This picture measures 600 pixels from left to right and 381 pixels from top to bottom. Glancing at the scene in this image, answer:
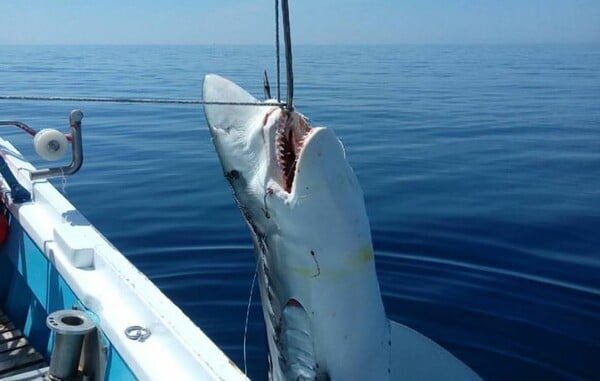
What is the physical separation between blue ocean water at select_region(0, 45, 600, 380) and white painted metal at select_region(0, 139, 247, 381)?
5.33 feet

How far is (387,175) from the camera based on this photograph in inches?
378

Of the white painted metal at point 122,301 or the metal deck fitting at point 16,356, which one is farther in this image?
the metal deck fitting at point 16,356

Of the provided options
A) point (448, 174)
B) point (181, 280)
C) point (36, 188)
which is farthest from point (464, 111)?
point (36, 188)

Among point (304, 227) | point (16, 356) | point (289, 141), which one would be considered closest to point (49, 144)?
point (16, 356)

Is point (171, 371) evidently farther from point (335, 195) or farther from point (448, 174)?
point (448, 174)

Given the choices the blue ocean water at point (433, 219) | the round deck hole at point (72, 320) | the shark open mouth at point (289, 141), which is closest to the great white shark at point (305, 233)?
the shark open mouth at point (289, 141)

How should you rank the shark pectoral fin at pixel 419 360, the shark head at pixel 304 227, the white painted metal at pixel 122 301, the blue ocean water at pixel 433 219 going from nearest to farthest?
the shark head at pixel 304 227 < the white painted metal at pixel 122 301 < the shark pectoral fin at pixel 419 360 < the blue ocean water at pixel 433 219

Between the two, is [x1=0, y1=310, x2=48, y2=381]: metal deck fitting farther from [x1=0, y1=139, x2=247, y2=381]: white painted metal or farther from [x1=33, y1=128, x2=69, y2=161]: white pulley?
[x1=33, y1=128, x2=69, y2=161]: white pulley

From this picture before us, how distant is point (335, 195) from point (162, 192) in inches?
275

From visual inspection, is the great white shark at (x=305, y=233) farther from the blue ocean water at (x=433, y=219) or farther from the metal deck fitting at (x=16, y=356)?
the blue ocean water at (x=433, y=219)

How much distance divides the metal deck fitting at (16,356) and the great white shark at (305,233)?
165 centimetres

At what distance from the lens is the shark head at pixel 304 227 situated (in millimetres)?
2197

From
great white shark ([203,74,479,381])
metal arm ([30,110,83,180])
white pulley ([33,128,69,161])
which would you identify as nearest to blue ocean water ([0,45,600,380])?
metal arm ([30,110,83,180])

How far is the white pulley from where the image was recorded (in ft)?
13.0
